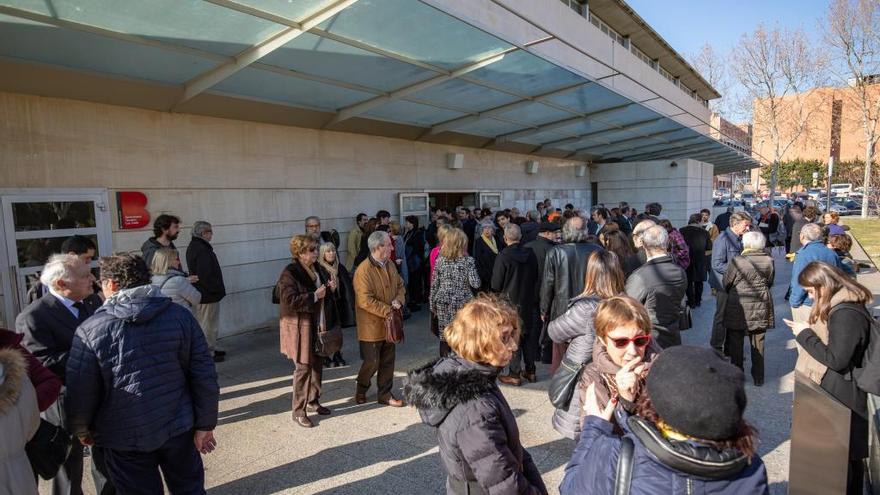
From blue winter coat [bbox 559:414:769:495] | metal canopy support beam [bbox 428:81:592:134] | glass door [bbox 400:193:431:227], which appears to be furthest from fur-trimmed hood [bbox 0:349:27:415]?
glass door [bbox 400:193:431:227]

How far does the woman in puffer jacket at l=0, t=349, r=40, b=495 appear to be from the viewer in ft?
6.18

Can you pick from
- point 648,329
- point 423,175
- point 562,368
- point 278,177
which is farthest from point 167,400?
point 423,175

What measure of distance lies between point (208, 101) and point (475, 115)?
4.54 metres

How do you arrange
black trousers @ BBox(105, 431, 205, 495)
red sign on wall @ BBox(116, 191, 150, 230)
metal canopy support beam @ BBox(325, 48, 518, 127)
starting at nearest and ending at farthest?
black trousers @ BBox(105, 431, 205, 495)
red sign on wall @ BBox(116, 191, 150, 230)
metal canopy support beam @ BBox(325, 48, 518, 127)

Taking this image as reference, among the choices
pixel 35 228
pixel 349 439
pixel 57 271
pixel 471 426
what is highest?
pixel 35 228

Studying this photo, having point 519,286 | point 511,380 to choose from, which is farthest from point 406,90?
point 511,380

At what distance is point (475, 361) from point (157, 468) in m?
1.90

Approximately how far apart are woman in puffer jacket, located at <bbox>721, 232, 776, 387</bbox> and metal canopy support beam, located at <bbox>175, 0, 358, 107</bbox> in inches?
183

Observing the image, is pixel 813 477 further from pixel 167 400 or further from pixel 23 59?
pixel 23 59

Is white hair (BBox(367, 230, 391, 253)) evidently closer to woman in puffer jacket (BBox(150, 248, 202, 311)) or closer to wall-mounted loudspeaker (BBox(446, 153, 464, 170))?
woman in puffer jacket (BBox(150, 248, 202, 311))

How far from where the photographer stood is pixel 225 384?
16.7 feet

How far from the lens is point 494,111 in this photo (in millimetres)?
8258

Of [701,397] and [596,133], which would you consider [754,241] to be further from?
[596,133]

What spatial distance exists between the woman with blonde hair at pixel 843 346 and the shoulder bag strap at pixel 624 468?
229 cm
